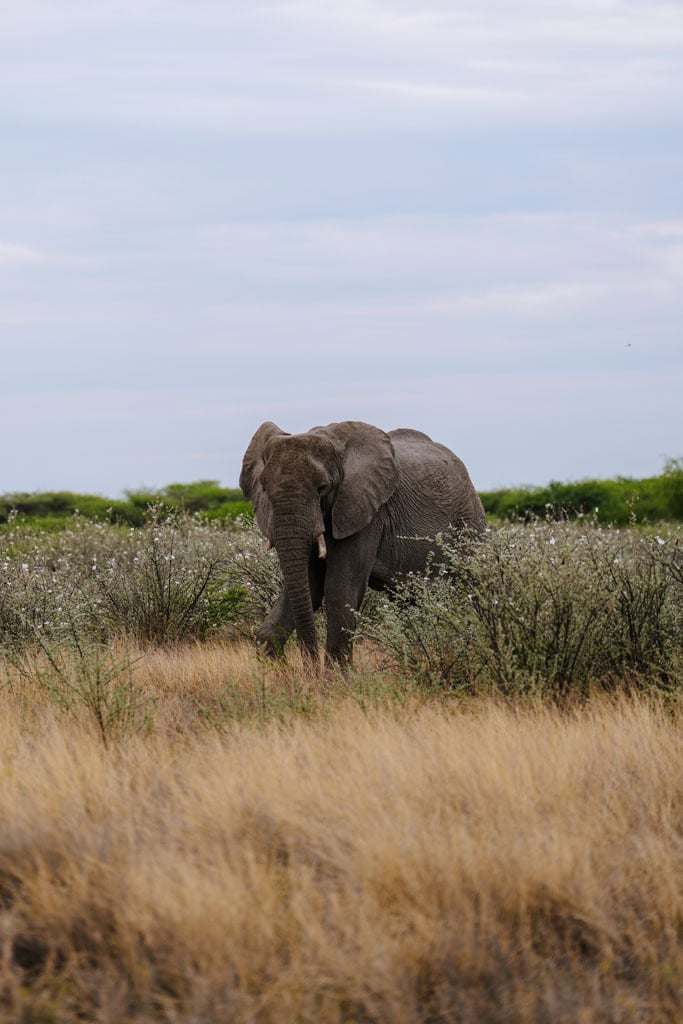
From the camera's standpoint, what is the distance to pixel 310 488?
8.22 meters

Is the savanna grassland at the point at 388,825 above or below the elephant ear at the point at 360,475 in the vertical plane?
below

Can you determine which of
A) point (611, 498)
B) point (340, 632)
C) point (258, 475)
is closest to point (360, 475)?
point (258, 475)

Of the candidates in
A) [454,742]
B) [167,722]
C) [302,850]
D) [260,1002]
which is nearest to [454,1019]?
[260,1002]

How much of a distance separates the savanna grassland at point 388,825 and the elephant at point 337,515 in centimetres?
47

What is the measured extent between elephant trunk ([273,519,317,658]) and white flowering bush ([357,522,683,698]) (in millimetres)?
554

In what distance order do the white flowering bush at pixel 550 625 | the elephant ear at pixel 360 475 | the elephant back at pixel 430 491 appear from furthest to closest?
the elephant back at pixel 430 491 < the elephant ear at pixel 360 475 < the white flowering bush at pixel 550 625

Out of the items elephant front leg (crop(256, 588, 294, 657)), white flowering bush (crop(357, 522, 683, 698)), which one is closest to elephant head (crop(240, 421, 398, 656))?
elephant front leg (crop(256, 588, 294, 657))

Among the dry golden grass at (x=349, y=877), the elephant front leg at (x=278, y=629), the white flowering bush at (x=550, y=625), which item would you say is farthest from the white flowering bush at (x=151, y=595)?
the dry golden grass at (x=349, y=877)

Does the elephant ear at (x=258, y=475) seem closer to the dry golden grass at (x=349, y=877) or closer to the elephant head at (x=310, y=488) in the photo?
the elephant head at (x=310, y=488)

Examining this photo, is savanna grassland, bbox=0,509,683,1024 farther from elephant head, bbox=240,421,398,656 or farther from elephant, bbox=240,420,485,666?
elephant head, bbox=240,421,398,656

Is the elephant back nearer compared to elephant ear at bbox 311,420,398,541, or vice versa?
elephant ear at bbox 311,420,398,541

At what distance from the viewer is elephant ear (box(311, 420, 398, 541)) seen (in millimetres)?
8555

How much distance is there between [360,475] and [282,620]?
1288 mm

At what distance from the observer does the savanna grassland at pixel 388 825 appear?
4.07 metres
